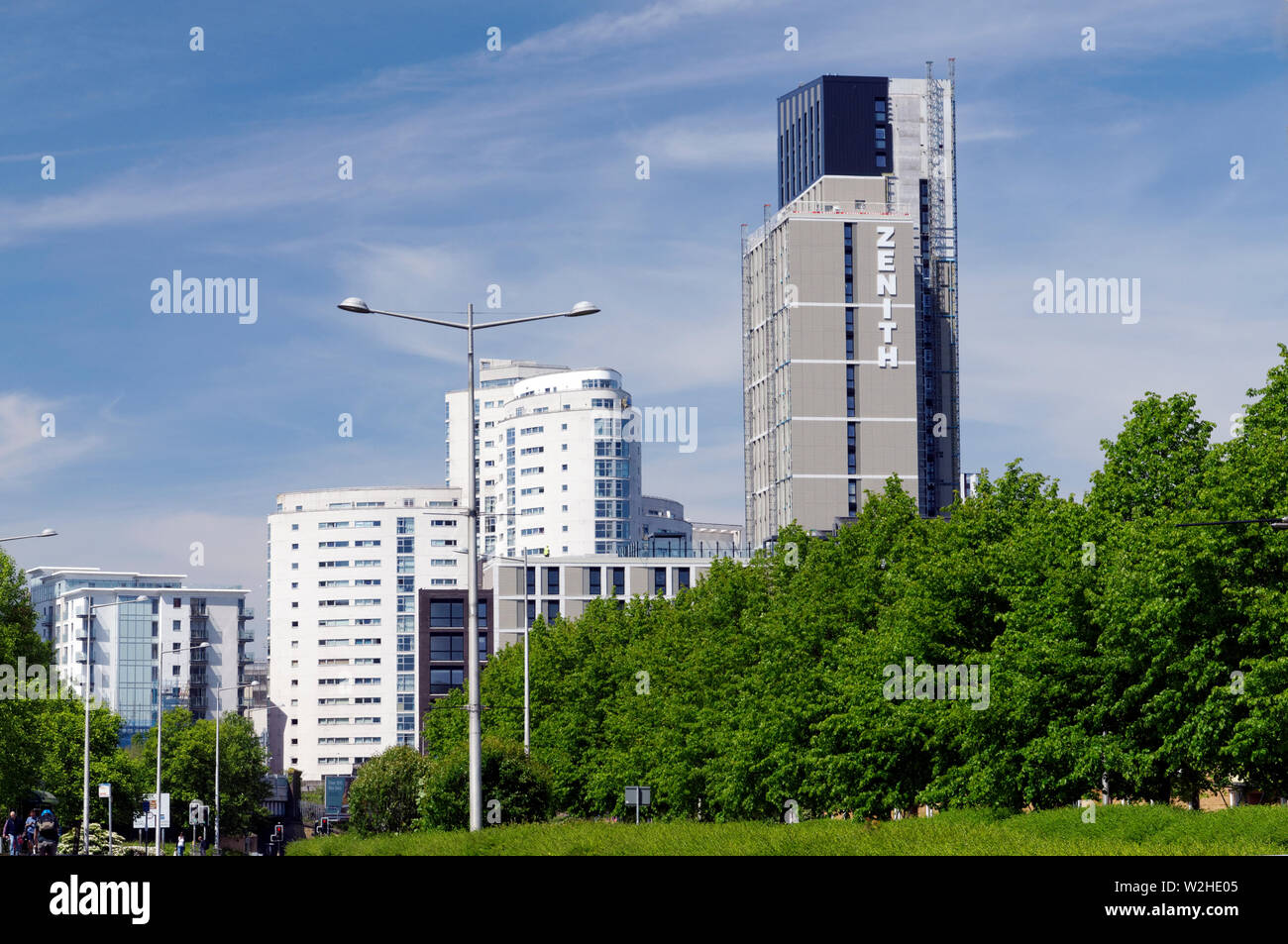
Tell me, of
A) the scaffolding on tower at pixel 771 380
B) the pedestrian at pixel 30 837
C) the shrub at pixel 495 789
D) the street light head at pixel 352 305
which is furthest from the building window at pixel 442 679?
the street light head at pixel 352 305

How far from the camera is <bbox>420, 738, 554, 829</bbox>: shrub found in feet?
157

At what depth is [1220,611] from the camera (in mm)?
38094

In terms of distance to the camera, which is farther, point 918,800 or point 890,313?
point 890,313

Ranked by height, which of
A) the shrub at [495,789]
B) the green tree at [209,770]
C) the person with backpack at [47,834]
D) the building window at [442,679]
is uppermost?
the shrub at [495,789]

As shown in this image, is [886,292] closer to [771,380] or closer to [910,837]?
[771,380]

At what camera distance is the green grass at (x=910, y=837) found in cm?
2605

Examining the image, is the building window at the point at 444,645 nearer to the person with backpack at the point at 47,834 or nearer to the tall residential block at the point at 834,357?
the tall residential block at the point at 834,357

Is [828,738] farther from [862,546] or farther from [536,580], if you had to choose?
[536,580]

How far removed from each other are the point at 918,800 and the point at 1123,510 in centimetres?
995

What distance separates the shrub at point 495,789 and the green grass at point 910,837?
28.7 ft

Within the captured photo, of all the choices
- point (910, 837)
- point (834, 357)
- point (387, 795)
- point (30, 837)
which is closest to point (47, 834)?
point (30, 837)

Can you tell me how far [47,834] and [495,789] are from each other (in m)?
22.1

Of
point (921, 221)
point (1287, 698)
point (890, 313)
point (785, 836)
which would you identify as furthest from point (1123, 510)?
point (921, 221)
